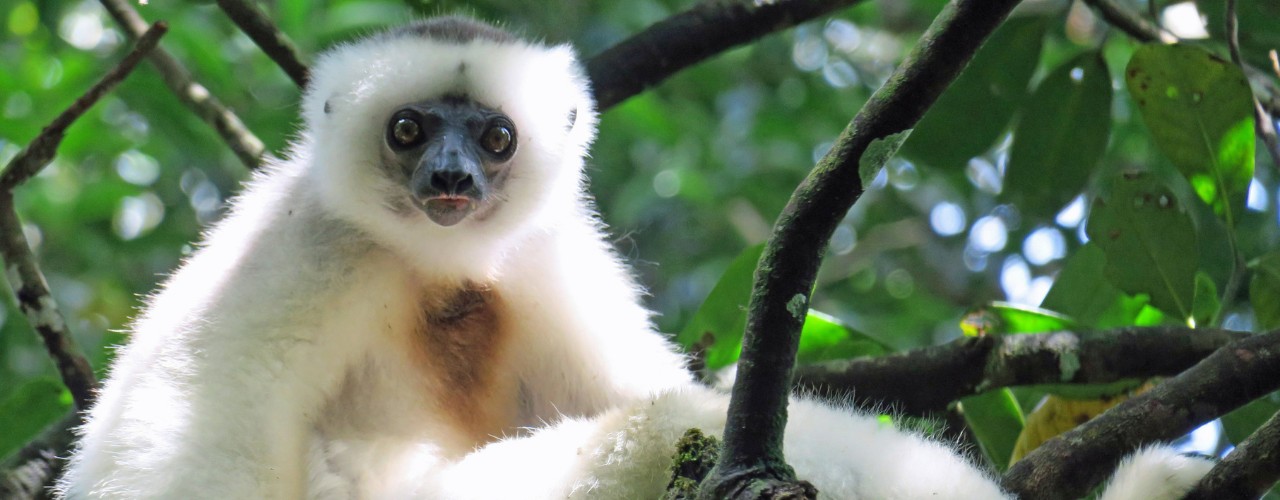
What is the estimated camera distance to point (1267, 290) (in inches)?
144

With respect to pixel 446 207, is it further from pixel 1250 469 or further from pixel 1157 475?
pixel 1250 469

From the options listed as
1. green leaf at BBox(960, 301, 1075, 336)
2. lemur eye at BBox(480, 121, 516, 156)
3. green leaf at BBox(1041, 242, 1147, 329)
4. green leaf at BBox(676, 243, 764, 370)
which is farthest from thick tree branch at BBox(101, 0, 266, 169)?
green leaf at BBox(1041, 242, 1147, 329)

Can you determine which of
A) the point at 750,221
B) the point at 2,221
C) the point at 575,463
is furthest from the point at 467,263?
the point at 750,221

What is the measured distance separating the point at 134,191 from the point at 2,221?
3.68 metres

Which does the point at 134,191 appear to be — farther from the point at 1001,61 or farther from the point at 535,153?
the point at 1001,61

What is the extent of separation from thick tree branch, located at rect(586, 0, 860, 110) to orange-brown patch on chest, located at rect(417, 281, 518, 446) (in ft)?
4.36

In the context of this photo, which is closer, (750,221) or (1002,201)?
(1002,201)

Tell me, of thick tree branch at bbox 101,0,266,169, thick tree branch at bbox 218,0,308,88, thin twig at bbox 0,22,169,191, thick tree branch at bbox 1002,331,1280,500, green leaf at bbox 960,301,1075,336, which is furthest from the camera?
thick tree branch at bbox 101,0,266,169

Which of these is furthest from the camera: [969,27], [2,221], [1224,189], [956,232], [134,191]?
[956,232]

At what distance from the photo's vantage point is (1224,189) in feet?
11.9

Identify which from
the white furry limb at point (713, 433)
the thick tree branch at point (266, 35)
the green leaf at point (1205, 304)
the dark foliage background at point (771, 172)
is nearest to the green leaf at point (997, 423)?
the dark foliage background at point (771, 172)

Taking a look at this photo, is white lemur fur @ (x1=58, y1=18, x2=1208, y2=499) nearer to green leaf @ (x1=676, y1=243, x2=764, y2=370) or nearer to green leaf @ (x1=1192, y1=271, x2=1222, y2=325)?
green leaf @ (x1=676, y1=243, x2=764, y2=370)

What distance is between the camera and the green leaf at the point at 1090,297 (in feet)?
13.8

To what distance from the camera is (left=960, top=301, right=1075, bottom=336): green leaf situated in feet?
13.0
